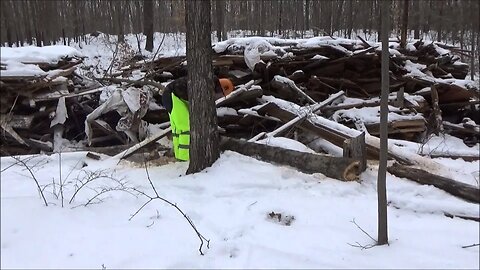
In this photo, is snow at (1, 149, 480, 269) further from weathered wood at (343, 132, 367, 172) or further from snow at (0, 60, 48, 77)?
snow at (0, 60, 48, 77)

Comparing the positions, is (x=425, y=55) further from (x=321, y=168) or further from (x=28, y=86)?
(x=28, y=86)

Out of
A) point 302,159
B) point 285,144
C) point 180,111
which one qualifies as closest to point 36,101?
point 180,111

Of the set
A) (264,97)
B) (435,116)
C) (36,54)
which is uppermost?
(36,54)

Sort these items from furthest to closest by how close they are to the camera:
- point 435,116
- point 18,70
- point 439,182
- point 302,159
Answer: point 435,116 < point 18,70 < point 302,159 < point 439,182

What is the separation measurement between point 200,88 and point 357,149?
2.13 m

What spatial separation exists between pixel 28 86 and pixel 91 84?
185 centimetres

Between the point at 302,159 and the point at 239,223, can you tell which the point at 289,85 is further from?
the point at 239,223

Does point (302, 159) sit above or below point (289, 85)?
below

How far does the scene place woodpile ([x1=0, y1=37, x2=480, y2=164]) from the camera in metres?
7.92

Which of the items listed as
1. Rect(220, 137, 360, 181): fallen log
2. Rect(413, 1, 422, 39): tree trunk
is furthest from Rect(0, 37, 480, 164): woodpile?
Rect(413, 1, 422, 39): tree trunk

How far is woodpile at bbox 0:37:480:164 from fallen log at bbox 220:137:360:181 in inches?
42.6

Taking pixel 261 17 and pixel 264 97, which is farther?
pixel 261 17

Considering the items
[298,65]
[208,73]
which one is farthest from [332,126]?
[298,65]

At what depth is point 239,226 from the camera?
374 centimetres
